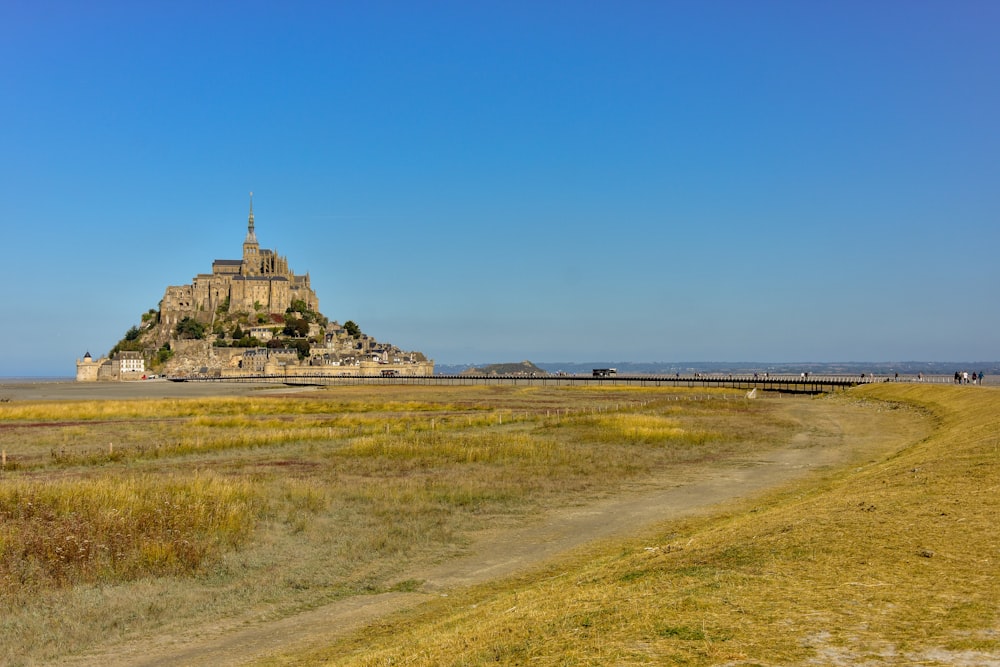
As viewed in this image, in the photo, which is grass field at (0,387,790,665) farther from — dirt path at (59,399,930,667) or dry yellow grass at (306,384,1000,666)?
dry yellow grass at (306,384,1000,666)

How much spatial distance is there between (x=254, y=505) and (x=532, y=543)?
8183 mm

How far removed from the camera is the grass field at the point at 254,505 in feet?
46.2

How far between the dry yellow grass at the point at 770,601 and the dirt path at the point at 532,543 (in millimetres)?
1009

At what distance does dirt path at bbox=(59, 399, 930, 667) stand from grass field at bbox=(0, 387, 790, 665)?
0.66 metres

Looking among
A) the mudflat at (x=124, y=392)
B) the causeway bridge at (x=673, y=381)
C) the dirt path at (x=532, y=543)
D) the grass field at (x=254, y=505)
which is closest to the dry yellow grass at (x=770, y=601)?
the dirt path at (x=532, y=543)

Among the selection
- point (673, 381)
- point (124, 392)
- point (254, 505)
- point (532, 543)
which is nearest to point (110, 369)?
point (124, 392)

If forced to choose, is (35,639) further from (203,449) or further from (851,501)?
(203,449)

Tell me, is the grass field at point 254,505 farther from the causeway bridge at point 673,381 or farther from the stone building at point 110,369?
the stone building at point 110,369

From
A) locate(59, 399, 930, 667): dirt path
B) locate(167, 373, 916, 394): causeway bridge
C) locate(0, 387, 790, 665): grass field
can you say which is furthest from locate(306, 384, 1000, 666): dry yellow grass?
locate(167, 373, 916, 394): causeway bridge

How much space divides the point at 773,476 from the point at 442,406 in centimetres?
4552

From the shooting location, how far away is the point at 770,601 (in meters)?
8.98

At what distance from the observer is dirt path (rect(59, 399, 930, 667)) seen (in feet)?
38.8

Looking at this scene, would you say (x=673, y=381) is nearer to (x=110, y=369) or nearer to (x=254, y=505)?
(x=254, y=505)

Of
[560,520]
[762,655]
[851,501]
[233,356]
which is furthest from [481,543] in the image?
[233,356]
